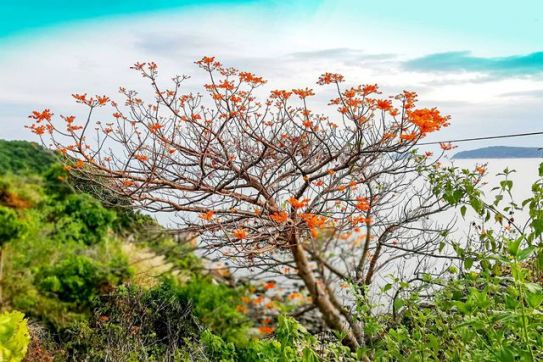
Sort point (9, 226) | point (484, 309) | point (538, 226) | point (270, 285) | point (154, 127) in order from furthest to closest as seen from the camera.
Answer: point (9, 226)
point (270, 285)
point (154, 127)
point (538, 226)
point (484, 309)

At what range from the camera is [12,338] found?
246 cm

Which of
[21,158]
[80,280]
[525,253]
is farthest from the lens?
[21,158]

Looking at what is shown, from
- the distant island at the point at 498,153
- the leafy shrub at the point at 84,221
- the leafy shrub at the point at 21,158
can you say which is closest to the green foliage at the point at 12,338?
the distant island at the point at 498,153

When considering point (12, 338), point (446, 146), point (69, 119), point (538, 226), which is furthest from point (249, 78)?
point (538, 226)

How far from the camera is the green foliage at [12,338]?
2.42 meters

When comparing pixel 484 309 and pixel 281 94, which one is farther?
pixel 281 94

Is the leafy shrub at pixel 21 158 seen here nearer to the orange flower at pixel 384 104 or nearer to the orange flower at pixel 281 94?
the orange flower at pixel 281 94

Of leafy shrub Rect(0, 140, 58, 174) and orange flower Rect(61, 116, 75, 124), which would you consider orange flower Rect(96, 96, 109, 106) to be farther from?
leafy shrub Rect(0, 140, 58, 174)

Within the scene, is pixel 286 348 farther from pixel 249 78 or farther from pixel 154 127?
pixel 154 127

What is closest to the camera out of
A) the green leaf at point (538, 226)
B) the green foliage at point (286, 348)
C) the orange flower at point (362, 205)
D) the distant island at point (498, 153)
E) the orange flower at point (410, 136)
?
the green leaf at point (538, 226)

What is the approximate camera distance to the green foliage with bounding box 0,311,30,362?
7.95ft

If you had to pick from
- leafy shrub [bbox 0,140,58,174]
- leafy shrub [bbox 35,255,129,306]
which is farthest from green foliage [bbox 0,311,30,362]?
leafy shrub [bbox 0,140,58,174]

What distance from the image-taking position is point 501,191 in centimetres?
273

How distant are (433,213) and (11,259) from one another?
5447mm
